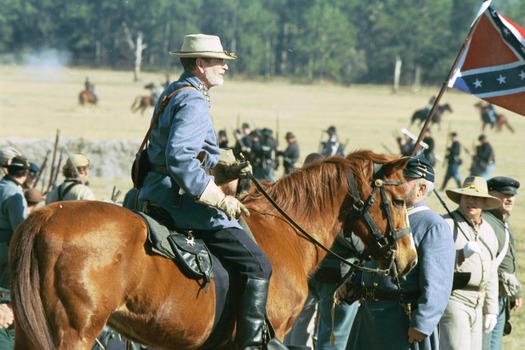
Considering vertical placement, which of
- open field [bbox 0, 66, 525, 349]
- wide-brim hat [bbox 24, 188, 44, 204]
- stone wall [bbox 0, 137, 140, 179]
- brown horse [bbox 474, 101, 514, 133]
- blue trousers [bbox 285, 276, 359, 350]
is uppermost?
wide-brim hat [bbox 24, 188, 44, 204]

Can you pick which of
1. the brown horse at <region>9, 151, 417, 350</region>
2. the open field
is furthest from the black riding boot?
the open field

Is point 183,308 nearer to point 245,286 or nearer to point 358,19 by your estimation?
point 245,286

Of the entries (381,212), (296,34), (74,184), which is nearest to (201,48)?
(381,212)

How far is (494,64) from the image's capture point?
31.7 ft

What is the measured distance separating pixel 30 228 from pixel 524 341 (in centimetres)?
693

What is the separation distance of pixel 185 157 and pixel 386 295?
2.09m

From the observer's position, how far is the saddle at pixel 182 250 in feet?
17.9

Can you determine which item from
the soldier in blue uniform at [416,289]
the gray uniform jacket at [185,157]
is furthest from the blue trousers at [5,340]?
the soldier in blue uniform at [416,289]

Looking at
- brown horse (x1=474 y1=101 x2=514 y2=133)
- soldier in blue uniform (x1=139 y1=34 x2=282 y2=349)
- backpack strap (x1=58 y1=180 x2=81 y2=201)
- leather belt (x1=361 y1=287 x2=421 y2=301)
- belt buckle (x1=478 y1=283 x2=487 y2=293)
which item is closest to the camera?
soldier in blue uniform (x1=139 y1=34 x2=282 y2=349)

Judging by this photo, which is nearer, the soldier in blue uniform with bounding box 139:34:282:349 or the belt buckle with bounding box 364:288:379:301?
the soldier in blue uniform with bounding box 139:34:282:349

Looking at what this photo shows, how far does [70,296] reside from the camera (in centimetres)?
504

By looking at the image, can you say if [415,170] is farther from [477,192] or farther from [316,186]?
[477,192]

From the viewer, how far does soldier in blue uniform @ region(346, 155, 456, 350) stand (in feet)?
22.2

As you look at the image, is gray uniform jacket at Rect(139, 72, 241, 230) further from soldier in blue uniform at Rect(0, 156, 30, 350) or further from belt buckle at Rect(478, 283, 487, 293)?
soldier in blue uniform at Rect(0, 156, 30, 350)
